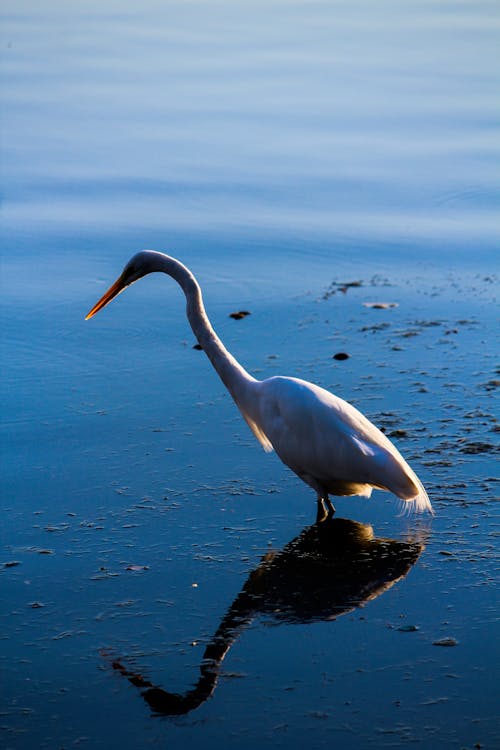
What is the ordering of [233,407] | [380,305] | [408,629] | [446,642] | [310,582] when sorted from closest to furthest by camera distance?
[446,642], [408,629], [310,582], [233,407], [380,305]

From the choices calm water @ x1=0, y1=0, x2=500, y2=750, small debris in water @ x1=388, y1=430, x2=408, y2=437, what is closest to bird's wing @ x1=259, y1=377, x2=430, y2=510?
calm water @ x1=0, y1=0, x2=500, y2=750

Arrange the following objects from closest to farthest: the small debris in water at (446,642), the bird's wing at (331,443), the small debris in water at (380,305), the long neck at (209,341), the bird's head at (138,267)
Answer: the small debris in water at (446,642) → the bird's wing at (331,443) → the long neck at (209,341) → the bird's head at (138,267) → the small debris in water at (380,305)

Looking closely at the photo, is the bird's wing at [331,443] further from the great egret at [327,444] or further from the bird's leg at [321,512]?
the bird's leg at [321,512]

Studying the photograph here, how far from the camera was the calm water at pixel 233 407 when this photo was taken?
394 cm

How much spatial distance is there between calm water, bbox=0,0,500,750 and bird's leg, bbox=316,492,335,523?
8cm

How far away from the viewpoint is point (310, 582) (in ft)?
15.6

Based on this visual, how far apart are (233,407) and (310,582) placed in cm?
210

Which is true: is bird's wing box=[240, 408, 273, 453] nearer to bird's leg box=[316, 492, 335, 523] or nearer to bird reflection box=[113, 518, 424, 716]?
bird's leg box=[316, 492, 335, 523]

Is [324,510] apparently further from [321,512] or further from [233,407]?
[233,407]

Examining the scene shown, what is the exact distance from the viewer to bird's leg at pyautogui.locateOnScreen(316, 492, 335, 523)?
5.37m

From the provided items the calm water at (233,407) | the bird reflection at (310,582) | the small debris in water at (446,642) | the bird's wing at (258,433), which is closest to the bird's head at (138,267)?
the calm water at (233,407)

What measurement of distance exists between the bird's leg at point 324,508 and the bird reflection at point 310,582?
0.03 meters

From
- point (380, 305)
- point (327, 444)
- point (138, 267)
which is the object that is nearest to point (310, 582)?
point (327, 444)

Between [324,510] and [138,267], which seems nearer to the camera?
[324,510]
